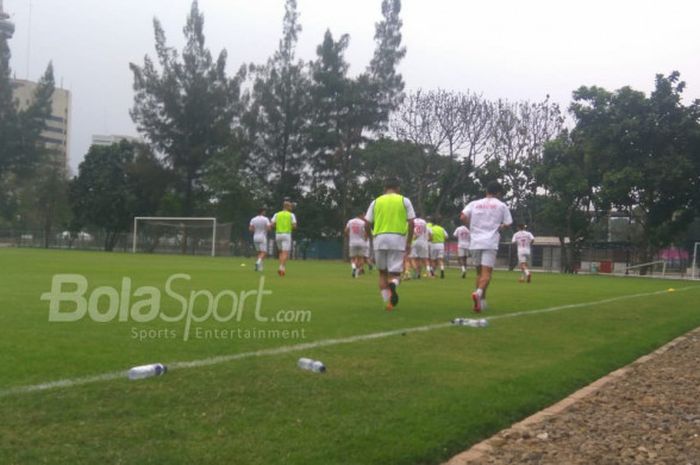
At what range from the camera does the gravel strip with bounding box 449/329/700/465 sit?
12.9 feet

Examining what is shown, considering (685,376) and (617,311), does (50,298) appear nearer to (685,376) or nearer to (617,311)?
(685,376)

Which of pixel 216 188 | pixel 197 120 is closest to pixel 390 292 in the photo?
pixel 216 188

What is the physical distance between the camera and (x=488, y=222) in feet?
35.6

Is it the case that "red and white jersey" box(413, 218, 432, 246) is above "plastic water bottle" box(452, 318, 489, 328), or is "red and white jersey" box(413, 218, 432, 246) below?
above

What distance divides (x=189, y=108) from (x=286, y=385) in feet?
181

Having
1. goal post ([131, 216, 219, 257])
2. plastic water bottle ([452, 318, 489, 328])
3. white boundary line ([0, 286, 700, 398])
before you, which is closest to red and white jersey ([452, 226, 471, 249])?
white boundary line ([0, 286, 700, 398])

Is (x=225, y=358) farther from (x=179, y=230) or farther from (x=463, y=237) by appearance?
(x=179, y=230)

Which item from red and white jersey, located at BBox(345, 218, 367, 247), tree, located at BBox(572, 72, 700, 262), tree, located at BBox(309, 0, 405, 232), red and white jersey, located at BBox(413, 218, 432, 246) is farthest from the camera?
tree, located at BBox(309, 0, 405, 232)

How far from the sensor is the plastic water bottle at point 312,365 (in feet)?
17.1

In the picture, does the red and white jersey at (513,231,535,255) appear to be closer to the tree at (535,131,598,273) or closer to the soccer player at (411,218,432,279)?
the soccer player at (411,218,432,279)

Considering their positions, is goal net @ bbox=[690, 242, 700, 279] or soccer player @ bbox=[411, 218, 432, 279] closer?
soccer player @ bbox=[411, 218, 432, 279]

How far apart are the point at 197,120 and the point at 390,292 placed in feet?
165

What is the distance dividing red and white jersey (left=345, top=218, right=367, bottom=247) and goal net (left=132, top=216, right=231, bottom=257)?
91.5 ft

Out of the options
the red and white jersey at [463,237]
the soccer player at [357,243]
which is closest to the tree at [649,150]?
the red and white jersey at [463,237]
